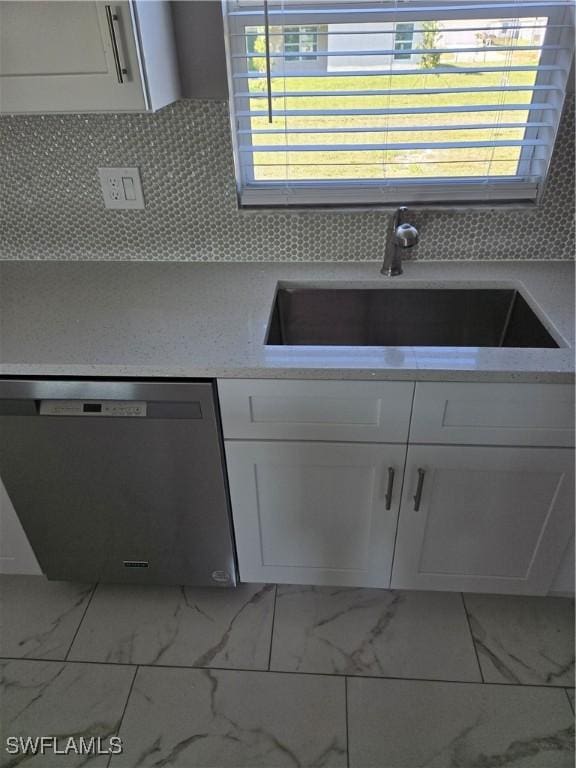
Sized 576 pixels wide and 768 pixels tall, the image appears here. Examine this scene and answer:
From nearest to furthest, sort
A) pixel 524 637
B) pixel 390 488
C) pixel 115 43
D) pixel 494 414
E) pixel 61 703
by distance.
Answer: pixel 115 43 < pixel 494 414 < pixel 390 488 < pixel 61 703 < pixel 524 637

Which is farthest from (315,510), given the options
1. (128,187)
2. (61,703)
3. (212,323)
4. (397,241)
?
(128,187)

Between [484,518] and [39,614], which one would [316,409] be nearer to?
[484,518]

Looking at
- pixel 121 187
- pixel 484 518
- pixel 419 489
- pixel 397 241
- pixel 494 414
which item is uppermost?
pixel 121 187

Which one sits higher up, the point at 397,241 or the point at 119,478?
the point at 397,241

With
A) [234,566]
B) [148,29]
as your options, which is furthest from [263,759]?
[148,29]

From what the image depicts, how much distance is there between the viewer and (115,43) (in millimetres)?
1066

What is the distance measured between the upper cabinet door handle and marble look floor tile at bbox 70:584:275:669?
147cm

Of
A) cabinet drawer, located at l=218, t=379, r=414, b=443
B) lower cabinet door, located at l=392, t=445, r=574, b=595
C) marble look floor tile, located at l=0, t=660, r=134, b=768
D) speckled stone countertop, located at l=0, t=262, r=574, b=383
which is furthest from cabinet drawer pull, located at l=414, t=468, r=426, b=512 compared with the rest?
marble look floor tile, located at l=0, t=660, r=134, b=768

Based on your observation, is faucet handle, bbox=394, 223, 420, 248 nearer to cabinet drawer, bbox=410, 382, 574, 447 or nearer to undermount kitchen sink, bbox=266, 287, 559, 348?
undermount kitchen sink, bbox=266, 287, 559, 348

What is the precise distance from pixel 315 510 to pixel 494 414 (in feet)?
1.72

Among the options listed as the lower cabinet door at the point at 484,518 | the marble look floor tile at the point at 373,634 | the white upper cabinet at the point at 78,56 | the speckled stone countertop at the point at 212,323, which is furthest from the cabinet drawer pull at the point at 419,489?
the white upper cabinet at the point at 78,56

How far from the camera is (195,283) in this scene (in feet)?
4.96

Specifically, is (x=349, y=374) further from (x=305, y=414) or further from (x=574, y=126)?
(x=574, y=126)

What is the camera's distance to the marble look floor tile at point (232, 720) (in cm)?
129
